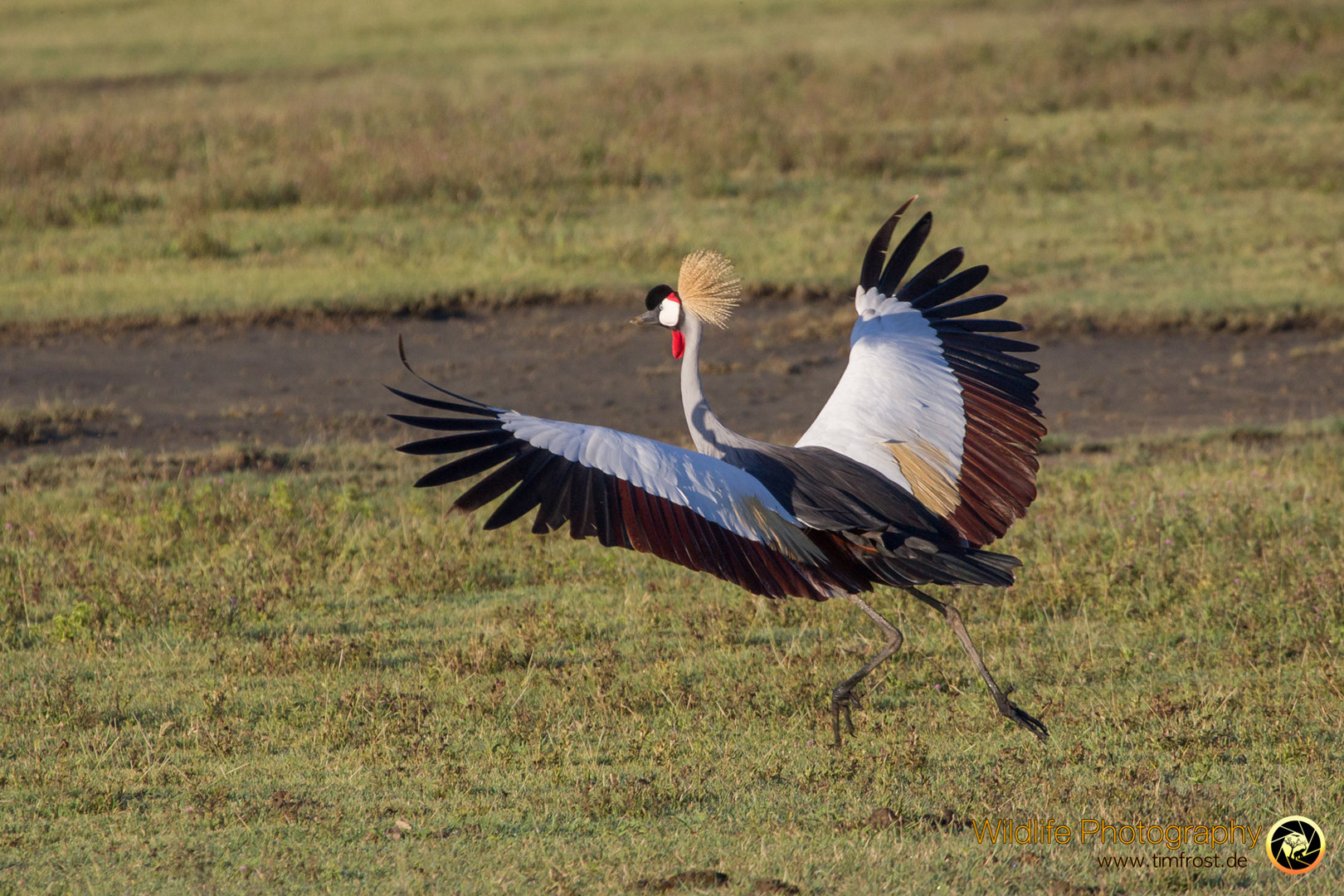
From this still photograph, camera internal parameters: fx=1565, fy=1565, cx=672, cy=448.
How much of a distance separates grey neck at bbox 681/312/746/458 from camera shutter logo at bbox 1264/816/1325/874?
1807 millimetres

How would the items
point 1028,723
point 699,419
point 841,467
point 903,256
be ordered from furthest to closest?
1. point 903,256
2. point 699,419
3. point 841,467
4. point 1028,723

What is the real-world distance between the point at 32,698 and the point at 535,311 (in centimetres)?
666

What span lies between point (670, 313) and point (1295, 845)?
7.94 feet

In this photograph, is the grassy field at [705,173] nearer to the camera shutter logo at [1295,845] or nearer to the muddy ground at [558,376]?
the muddy ground at [558,376]

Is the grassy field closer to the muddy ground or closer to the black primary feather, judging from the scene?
the muddy ground

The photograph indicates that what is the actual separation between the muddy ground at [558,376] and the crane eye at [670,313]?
3506mm

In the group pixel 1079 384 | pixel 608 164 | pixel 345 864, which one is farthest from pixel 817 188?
pixel 345 864

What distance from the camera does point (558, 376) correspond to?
9.98 meters

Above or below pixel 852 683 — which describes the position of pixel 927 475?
above

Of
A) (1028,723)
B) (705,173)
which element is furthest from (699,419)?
(705,173)

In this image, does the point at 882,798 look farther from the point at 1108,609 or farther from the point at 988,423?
the point at 1108,609

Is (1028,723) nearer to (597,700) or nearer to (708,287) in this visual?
(597,700)

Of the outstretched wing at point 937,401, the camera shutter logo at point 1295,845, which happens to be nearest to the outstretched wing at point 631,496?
the outstretched wing at point 937,401

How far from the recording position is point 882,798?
13.2 ft
